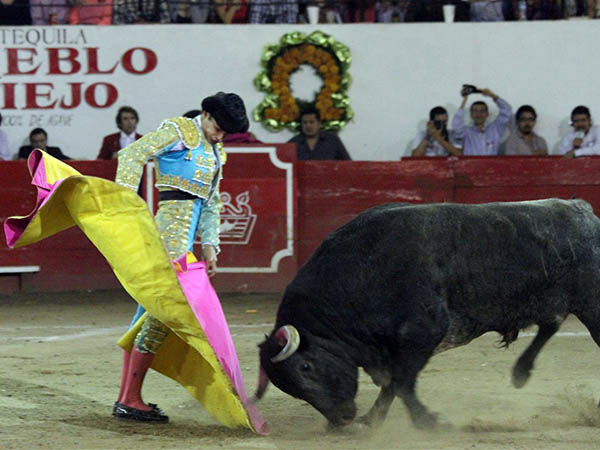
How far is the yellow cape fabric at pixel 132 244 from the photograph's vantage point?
4.20 meters

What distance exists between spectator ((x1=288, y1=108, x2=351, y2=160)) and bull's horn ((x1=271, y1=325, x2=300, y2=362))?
4917 mm

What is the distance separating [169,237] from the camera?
439 cm

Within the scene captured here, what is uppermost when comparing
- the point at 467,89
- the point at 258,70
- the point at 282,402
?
the point at 258,70

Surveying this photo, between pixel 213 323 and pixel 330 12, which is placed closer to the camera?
pixel 213 323

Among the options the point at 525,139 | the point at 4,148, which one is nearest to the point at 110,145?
the point at 4,148

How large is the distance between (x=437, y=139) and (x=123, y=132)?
8.22ft

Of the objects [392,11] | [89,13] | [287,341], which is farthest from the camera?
[392,11]

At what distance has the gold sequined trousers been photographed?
4387mm

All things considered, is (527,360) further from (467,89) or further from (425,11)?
(425,11)

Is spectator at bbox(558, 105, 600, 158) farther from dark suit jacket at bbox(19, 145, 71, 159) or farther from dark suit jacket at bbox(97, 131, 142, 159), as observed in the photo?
dark suit jacket at bbox(19, 145, 71, 159)

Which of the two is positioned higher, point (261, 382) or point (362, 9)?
point (362, 9)

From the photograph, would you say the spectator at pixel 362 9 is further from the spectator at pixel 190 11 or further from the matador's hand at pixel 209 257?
the matador's hand at pixel 209 257

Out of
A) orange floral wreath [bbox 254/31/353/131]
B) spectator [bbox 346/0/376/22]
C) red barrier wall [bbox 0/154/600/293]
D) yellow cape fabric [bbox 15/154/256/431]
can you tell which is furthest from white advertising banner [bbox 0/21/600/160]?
yellow cape fabric [bbox 15/154/256/431]

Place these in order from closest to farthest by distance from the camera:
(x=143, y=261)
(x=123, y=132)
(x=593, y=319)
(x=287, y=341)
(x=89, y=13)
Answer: (x=287, y=341) → (x=143, y=261) → (x=593, y=319) → (x=123, y=132) → (x=89, y=13)
